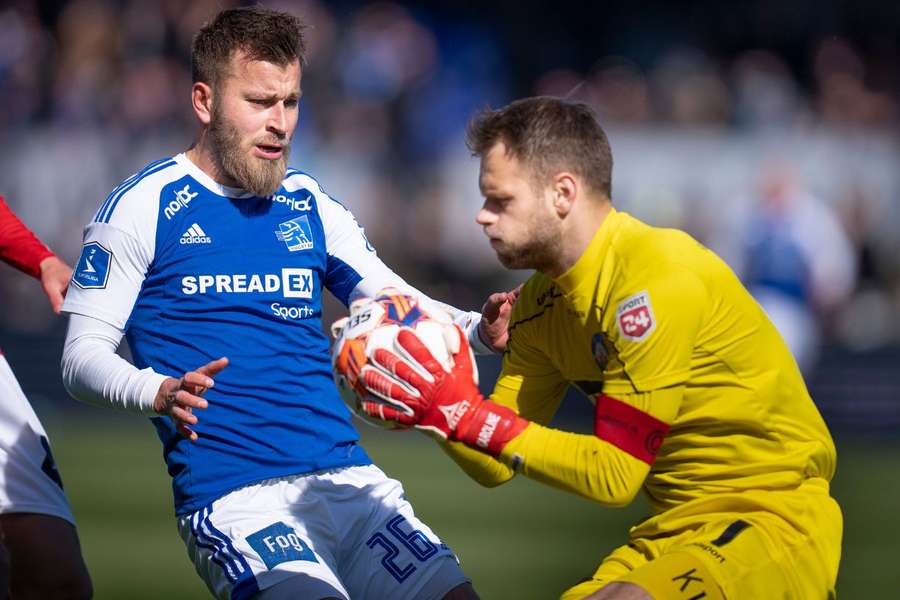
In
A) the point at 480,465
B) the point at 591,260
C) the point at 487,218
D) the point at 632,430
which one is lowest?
the point at 480,465

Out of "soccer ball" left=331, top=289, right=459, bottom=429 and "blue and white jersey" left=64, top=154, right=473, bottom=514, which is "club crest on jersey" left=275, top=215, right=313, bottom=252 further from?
"soccer ball" left=331, top=289, right=459, bottom=429

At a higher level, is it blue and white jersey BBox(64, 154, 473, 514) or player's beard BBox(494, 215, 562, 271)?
player's beard BBox(494, 215, 562, 271)

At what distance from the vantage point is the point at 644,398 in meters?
4.09

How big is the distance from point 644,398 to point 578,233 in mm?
608

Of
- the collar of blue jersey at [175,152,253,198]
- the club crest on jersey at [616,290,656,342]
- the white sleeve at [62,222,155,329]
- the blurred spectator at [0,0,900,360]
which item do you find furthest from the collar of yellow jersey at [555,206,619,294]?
the blurred spectator at [0,0,900,360]

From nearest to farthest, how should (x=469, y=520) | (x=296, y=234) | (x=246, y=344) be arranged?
(x=246, y=344) → (x=296, y=234) → (x=469, y=520)

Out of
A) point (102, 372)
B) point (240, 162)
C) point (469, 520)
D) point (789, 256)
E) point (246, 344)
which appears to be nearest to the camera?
point (102, 372)

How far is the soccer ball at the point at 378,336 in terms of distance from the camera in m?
4.06

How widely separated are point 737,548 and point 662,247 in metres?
0.97

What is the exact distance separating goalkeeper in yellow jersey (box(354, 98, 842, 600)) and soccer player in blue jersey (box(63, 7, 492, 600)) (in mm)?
514

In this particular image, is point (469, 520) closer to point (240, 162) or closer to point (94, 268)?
point (240, 162)

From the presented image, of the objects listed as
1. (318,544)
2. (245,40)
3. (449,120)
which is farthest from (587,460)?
(449,120)

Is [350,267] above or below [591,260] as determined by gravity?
below

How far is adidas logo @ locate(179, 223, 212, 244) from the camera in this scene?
4707 mm
